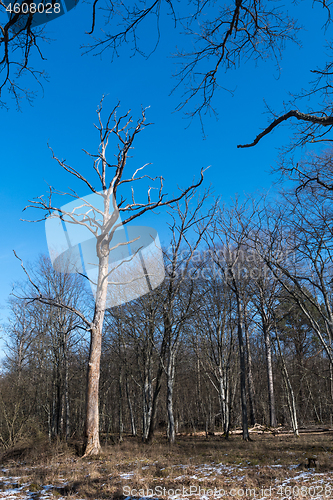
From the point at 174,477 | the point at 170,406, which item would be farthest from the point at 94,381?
the point at 170,406

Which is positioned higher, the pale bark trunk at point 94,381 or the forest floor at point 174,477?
the pale bark trunk at point 94,381

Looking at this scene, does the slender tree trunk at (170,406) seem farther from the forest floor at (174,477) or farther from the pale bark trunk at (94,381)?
the pale bark trunk at (94,381)

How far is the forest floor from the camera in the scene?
14.0 feet

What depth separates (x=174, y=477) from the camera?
5.22m

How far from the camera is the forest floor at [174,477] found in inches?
168

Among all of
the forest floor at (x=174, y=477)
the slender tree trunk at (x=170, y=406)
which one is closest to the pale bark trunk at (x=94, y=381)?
the forest floor at (x=174, y=477)

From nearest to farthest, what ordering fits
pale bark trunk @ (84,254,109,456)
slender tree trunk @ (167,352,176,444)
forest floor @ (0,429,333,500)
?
forest floor @ (0,429,333,500) → pale bark trunk @ (84,254,109,456) → slender tree trunk @ (167,352,176,444)

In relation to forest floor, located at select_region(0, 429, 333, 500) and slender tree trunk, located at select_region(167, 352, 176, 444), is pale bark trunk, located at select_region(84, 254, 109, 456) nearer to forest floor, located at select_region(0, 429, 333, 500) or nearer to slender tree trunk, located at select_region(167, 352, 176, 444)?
forest floor, located at select_region(0, 429, 333, 500)

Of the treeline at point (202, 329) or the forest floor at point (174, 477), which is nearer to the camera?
the forest floor at point (174, 477)

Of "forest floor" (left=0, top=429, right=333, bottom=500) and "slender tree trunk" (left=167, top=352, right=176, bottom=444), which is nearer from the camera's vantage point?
"forest floor" (left=0, top=429, right=333, bottom=500)

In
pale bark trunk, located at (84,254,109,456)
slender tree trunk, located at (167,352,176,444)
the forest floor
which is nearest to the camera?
the forest floor

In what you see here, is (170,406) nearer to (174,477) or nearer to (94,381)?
(94,381)

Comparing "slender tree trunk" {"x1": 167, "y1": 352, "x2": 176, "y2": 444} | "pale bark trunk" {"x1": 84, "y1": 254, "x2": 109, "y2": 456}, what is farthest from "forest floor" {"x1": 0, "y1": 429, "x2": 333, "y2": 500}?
"slender tree trunk" {"x1": 167, "y1": 352, "x2": 176, "y2": 444}

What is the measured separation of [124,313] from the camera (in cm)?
1600
